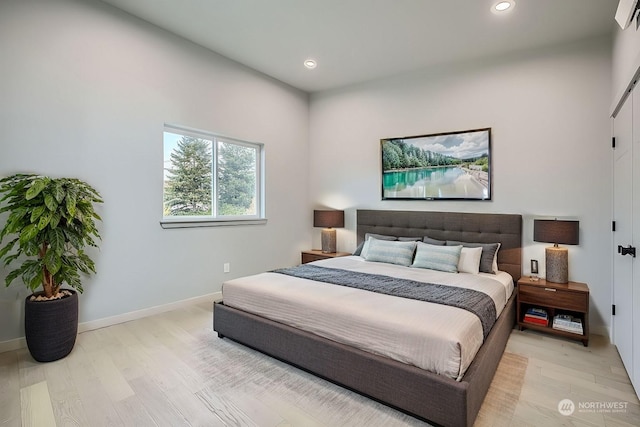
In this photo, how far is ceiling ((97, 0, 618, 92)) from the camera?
293 cm

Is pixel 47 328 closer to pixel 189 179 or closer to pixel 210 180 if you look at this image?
pixel 189 179

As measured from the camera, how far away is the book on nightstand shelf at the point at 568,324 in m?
2.93

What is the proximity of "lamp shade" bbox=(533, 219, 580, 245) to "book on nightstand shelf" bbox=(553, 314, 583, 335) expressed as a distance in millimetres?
722

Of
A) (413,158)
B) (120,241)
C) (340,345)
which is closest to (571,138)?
(413,158)

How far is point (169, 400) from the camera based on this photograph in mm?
2031

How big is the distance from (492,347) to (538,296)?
133 centimetres

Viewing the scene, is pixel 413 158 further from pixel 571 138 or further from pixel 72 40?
pixel 72 40

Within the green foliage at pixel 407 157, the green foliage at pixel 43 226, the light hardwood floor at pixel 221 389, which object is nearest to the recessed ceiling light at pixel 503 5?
the green foliage at pixel 407 157

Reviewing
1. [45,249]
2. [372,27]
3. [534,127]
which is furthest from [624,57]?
[45,249]

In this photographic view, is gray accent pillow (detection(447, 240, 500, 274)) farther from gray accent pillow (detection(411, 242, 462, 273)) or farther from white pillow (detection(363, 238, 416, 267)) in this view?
white pillow (detection(363, 238, 416, 267))

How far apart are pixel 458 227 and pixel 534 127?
1364 mm

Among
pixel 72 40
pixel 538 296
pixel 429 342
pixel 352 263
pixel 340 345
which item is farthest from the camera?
pixel 352 263

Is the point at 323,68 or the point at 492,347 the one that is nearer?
the point at 492,347

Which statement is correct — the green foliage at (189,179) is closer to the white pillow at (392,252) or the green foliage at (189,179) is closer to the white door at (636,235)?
the white pillow at (392,252)
